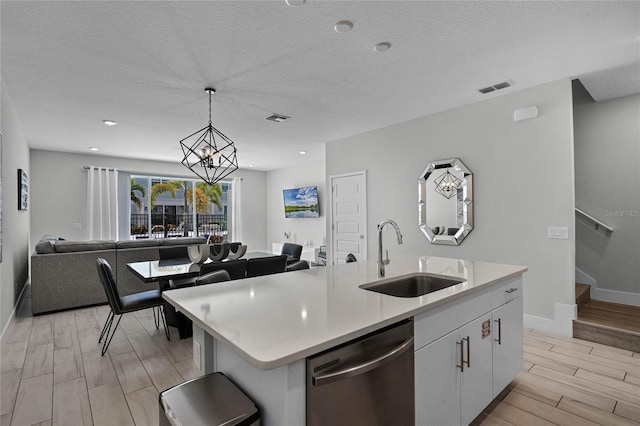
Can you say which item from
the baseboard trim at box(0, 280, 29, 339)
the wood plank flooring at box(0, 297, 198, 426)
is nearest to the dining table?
the wood plank flooring at box(0, 297, 198, 426)

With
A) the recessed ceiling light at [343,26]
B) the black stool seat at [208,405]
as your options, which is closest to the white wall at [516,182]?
the recessed ceiling light at [343,26]

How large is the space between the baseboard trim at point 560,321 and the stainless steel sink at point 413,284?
207 centimetres

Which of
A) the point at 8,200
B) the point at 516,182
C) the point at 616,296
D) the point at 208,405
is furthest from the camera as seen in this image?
the point at 616,296

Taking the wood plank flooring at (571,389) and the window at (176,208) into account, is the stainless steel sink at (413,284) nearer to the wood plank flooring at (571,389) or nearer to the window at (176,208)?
the wood plank flooring at (571,389)

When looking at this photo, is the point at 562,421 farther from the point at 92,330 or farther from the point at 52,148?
the point at 52,148

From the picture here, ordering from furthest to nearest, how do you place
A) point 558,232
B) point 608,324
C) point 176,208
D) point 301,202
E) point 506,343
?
point 176,208
point 301,202
point 558,232
point 608,324
point 506,343

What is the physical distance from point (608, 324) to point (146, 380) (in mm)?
4156

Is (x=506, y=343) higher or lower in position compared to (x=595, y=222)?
lower

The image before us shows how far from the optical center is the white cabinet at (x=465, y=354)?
1449mm

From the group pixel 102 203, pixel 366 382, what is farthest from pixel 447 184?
pixel 102 203

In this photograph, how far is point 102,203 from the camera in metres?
6.73

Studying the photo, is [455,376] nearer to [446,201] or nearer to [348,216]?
[446,201]

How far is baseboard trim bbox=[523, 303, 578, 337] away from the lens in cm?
318

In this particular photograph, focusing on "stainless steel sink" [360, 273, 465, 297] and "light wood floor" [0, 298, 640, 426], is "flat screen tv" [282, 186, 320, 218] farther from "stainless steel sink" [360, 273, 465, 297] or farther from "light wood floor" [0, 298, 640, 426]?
"stainless steel sink" [360, 273, 465, 297]
